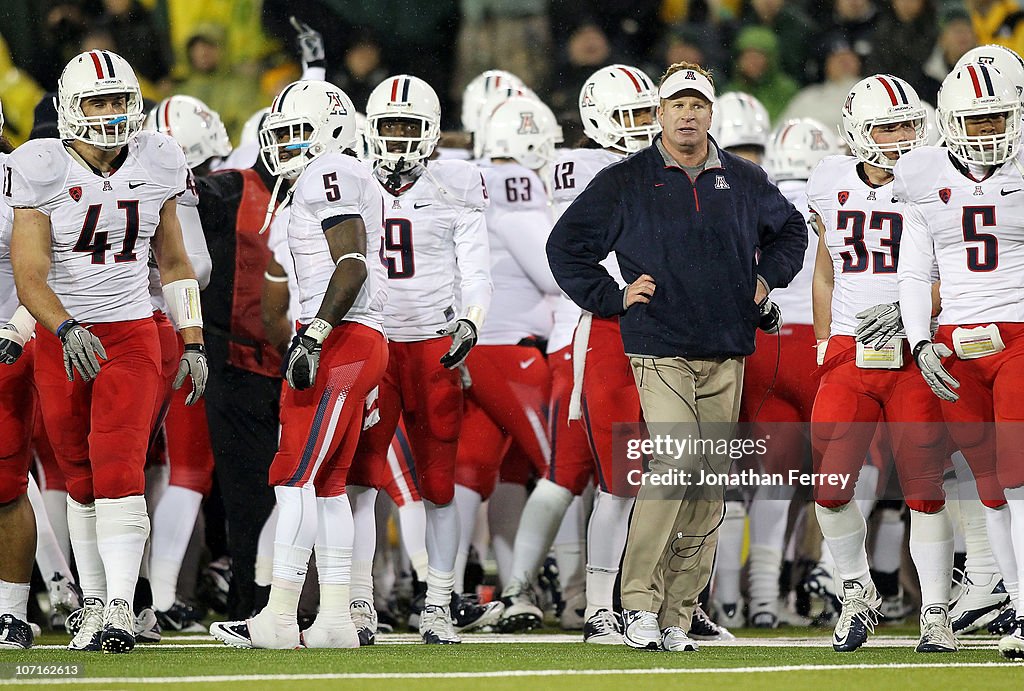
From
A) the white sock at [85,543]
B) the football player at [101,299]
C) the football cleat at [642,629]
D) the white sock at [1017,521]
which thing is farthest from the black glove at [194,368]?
the white sock at [1017,521]

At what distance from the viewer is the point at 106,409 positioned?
562 centimetres

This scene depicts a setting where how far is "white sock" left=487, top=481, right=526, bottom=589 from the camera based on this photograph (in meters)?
7.27

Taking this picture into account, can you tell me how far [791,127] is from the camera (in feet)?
26.5

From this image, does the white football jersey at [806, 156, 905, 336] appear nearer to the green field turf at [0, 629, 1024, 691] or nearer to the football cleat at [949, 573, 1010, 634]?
the football cleat at [949, 573, 1010, 634]

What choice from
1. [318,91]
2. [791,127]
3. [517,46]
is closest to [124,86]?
[318,91]

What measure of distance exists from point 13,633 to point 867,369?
3056 mm

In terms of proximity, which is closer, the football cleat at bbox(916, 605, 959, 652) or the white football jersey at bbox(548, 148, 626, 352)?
the football cleat at bbox(916, 605, 959, 652)

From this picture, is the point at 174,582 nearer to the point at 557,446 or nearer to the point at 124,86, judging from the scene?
the point at 557,446

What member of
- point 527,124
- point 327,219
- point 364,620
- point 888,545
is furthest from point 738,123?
point 364,620

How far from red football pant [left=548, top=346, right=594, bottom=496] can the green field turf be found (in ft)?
2.73

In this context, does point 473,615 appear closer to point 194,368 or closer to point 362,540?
point 362,540

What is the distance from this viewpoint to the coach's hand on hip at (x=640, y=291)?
568cm

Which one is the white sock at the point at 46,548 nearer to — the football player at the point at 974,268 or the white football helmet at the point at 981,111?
the football player at the point at 974,268

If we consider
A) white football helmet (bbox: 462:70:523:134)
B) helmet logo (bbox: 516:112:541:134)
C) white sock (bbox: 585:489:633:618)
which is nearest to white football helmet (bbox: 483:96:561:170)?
helmet logo (bbox: 516:112:541:134)
